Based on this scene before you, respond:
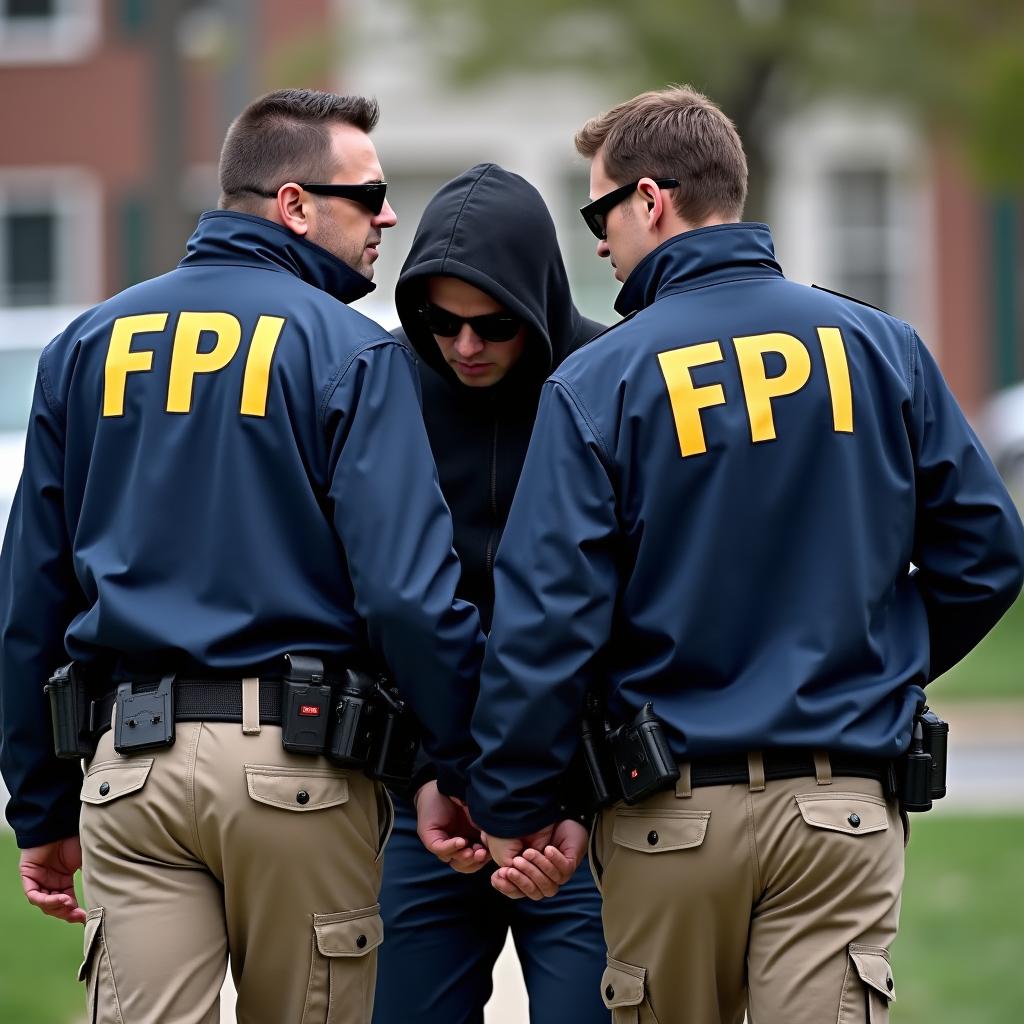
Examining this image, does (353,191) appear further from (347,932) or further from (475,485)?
(347,932)

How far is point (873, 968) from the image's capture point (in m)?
3.14

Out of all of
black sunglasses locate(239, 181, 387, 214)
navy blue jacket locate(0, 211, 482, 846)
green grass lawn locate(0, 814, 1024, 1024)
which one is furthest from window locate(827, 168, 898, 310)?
navy blue jacket locate(0, 211, 482, 846)

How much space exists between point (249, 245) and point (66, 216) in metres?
20.6

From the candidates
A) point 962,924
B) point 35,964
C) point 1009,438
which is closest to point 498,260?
point 35,964

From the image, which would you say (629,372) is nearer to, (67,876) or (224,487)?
(224,487)

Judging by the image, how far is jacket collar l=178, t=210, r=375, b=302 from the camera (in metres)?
3.51

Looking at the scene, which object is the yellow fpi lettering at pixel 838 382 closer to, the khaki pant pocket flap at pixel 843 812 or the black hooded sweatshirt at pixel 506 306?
the khaki pant pocket flap at pixel 843 812

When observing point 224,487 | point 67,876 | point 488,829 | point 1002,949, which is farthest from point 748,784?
point 1002,949

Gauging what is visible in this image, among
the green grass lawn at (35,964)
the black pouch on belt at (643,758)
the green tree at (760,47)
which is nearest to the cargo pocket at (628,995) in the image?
the black pouch on belt at (643,758)

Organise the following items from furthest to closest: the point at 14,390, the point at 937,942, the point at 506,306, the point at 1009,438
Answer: the point at 1009,438, the point at 14,390, the point at 937,942, the point at 506,306

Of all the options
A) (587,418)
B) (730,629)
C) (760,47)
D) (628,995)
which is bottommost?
(628,995)

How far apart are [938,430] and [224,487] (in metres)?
1.32

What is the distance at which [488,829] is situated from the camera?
3.34 meters

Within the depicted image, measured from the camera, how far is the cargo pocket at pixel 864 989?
312 centimetres
